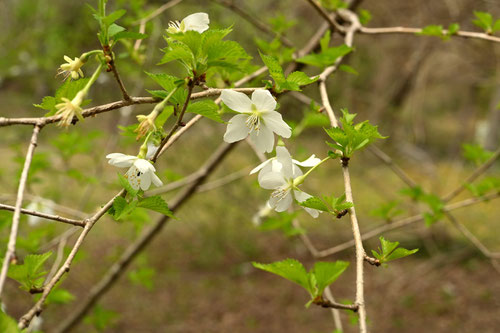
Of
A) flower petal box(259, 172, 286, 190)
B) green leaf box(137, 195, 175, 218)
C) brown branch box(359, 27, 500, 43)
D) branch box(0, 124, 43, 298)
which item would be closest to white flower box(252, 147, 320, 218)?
flower petal box(259, 172, 286, 190)

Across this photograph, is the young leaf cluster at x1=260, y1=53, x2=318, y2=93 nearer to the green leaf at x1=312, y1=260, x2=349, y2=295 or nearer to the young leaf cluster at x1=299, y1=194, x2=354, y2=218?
the young leaf cluster at x1=299, y1=194, x2=354, y2=218

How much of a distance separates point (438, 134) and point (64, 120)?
11.3 m

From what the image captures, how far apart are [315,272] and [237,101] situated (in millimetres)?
395

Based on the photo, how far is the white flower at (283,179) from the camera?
36.8 inches

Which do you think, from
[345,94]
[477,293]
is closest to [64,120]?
[345,94]

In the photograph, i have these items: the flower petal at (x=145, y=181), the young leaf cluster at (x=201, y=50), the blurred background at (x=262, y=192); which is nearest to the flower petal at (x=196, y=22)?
the young leaf cluster at (x=201, y=50)

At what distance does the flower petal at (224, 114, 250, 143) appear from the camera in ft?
3.09

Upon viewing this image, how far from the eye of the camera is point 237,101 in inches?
35.3

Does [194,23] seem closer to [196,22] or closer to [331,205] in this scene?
[196,22]

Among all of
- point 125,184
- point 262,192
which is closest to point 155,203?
point 125,184

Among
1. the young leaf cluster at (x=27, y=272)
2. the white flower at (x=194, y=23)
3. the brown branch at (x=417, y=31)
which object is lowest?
the young leaf cluster at (x=27, y=272)

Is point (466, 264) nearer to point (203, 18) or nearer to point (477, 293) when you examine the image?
point (477, 293)

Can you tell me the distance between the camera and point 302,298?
5.34 m

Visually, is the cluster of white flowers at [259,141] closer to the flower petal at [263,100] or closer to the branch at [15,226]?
the flower petal at [263,100]
